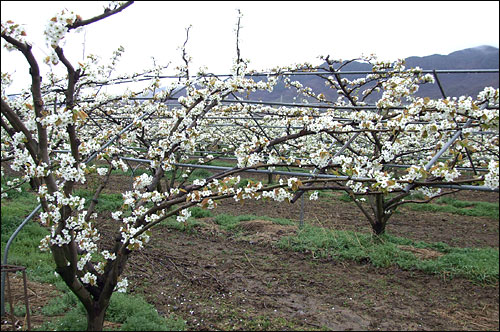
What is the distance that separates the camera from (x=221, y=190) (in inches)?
101

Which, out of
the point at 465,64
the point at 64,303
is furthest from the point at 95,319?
the point at 465,64

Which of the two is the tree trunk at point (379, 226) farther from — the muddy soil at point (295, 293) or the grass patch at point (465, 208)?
the grass patch at point (465, 208)

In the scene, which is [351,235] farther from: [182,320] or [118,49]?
[118,49]

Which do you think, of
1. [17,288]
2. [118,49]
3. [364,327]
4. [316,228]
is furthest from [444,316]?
[118,49]

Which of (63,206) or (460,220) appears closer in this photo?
(63,206)

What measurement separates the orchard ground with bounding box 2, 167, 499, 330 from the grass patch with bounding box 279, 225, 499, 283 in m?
0.10

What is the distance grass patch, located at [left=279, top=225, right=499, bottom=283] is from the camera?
4727 millimetres

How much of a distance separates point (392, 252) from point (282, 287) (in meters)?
1.97

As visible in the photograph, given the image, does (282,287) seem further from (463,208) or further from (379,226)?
(463,208)

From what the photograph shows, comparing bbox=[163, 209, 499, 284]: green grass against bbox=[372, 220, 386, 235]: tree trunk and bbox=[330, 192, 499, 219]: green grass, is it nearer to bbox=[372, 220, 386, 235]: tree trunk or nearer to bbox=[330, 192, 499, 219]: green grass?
bbox=[372, 220, 386, 235]: tree trunk

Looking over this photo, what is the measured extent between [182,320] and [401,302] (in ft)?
7.66

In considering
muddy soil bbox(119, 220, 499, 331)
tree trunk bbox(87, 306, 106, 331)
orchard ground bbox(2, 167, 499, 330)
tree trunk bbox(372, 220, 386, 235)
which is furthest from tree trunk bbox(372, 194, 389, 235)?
tree trunk bbox(87, 306, 106, 331)

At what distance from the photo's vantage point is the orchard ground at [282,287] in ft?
11.5

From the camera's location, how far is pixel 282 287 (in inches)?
170
